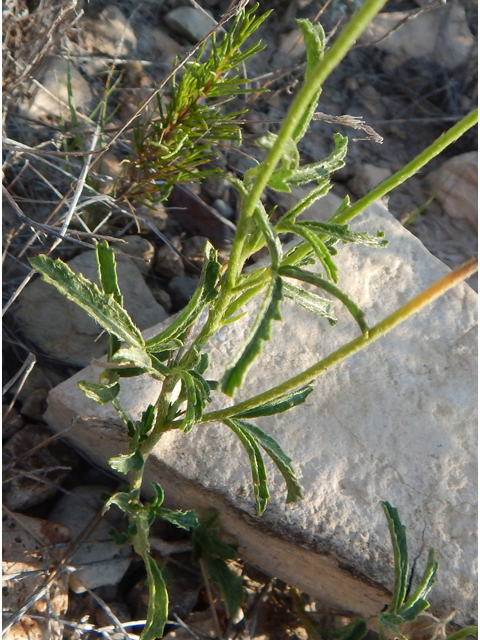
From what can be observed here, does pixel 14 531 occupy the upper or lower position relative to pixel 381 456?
lower

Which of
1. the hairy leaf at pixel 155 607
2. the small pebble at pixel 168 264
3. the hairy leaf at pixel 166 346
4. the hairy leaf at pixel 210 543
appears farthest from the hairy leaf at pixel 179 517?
the small pebble at pixel 168 264

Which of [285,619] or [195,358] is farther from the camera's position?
[285,619]

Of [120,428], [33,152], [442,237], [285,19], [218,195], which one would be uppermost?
[285,19]

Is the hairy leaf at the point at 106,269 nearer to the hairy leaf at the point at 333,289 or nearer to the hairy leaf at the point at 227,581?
the hairy leaf at the point at 333,289

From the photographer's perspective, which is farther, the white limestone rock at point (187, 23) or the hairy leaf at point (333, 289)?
the white limestone rock at point (187, 23)

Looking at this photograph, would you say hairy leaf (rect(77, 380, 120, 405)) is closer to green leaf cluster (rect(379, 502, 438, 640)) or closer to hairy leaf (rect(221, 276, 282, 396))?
hairy leaf (rect(221, 276, 282, 396))

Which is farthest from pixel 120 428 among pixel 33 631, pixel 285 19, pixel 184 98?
pixel 285 19

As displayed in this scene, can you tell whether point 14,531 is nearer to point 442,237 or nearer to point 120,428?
point 120,428
